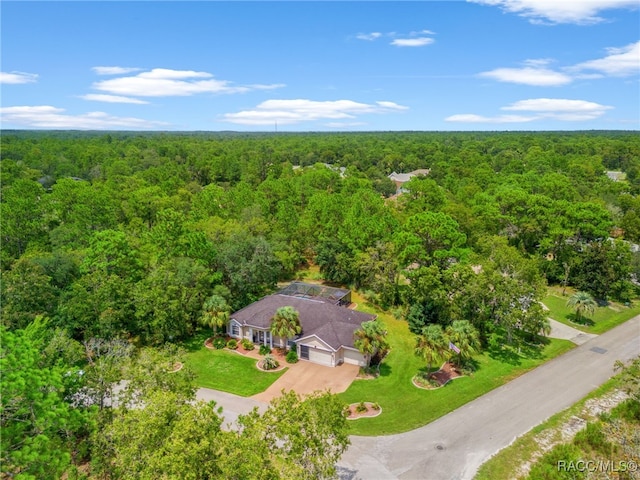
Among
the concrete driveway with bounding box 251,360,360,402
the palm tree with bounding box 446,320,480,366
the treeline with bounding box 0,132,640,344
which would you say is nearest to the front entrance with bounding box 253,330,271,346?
the concrete driveway with bounding box 251,360,360,402

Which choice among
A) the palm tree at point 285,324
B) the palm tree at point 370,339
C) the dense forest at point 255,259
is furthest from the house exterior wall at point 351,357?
the dense forest at point 255,259

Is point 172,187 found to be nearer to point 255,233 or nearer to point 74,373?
point 255,233

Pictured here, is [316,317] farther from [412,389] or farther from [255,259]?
[412,389]

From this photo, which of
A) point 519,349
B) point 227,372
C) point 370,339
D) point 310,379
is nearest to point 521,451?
point 370,339

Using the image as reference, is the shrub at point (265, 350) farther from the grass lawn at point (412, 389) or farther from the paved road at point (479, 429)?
the paved road at point (479, 429)

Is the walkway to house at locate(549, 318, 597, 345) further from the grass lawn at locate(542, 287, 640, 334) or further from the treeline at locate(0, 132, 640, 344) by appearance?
the treeline at locate(0, 132, 640, 344)
